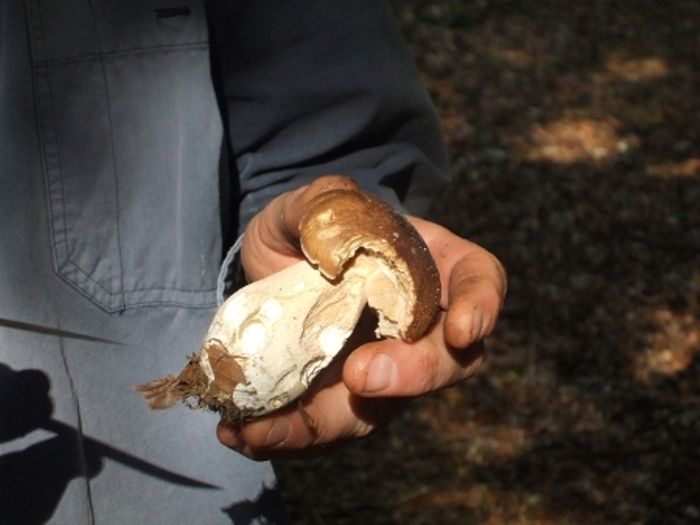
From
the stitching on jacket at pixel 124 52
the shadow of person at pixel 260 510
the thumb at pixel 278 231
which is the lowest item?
the shadow of person at pixel 260 510

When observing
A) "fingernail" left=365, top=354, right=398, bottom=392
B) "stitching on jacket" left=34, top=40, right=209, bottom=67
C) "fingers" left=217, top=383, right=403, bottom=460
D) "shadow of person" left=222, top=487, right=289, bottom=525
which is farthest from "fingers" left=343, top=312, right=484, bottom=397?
"stitching on jacket" left=34, top=40, right=209, bottom=67

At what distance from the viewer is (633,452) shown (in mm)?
3479

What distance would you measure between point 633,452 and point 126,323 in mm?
2291

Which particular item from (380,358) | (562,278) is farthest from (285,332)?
(562,278)

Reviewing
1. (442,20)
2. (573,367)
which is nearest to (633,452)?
(573,367)

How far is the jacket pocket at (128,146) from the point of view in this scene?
172 cm

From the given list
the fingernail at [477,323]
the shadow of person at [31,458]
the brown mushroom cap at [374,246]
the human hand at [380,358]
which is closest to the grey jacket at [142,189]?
the shadow of person at [31,458]

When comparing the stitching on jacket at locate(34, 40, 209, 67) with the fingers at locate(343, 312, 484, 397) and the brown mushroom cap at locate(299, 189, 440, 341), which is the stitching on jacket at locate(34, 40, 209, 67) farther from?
the fingers at locate(343, 312, 484, 397)

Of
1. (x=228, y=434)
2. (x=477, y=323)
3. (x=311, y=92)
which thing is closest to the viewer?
(x=477, y=323)

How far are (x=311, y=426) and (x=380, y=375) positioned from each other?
0.62 ft

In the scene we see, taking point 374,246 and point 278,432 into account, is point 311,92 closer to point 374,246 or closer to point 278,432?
point 374,246

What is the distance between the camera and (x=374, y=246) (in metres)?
1.50

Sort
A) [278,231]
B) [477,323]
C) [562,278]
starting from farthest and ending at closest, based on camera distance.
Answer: [562,278], [278,231], [477,323]

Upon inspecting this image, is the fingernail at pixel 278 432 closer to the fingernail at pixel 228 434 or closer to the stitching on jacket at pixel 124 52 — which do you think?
the fingernail at pixel 228 434
